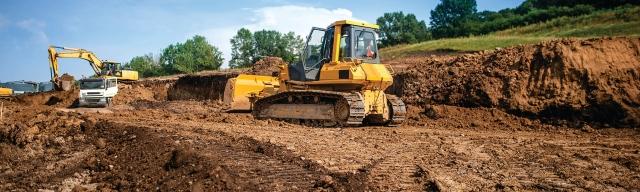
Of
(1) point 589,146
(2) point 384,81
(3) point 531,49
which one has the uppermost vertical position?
(3) point 531,49

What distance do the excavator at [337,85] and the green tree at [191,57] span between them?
61.7 metres

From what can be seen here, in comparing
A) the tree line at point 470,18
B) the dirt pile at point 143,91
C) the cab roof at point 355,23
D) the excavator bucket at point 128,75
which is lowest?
the dirt pile at point 143,91

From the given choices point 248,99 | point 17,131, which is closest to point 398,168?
point 17,131

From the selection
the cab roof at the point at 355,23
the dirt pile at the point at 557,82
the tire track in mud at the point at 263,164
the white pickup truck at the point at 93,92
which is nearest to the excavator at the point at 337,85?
the cab roof at the point at 355,23

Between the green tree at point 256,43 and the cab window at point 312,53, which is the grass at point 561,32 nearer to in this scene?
the cab window at point 312,53

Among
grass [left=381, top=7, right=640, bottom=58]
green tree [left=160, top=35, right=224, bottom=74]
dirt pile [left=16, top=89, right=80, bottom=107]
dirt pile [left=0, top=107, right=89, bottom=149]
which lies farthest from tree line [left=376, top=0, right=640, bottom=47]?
dirt pile [left=0, top=107, right=89, bottom=149]

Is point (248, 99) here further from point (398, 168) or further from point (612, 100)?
point (612, 100)

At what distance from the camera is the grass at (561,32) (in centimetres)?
2699

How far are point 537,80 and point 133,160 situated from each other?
12041mm

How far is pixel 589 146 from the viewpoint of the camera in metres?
8.73

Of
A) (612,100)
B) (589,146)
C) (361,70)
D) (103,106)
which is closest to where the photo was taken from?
(589,146)

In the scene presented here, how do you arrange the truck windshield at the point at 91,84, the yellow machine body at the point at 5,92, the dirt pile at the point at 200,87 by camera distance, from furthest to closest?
the dirt pile at the point at 200,87
the yellow machine body at the point at 5,92
the truck windshield at the point at 91,84

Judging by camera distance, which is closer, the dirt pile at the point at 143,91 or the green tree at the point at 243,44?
the dirt pile at the point at 143,91

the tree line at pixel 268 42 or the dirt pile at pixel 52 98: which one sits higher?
the tree line at pixel 268 42
